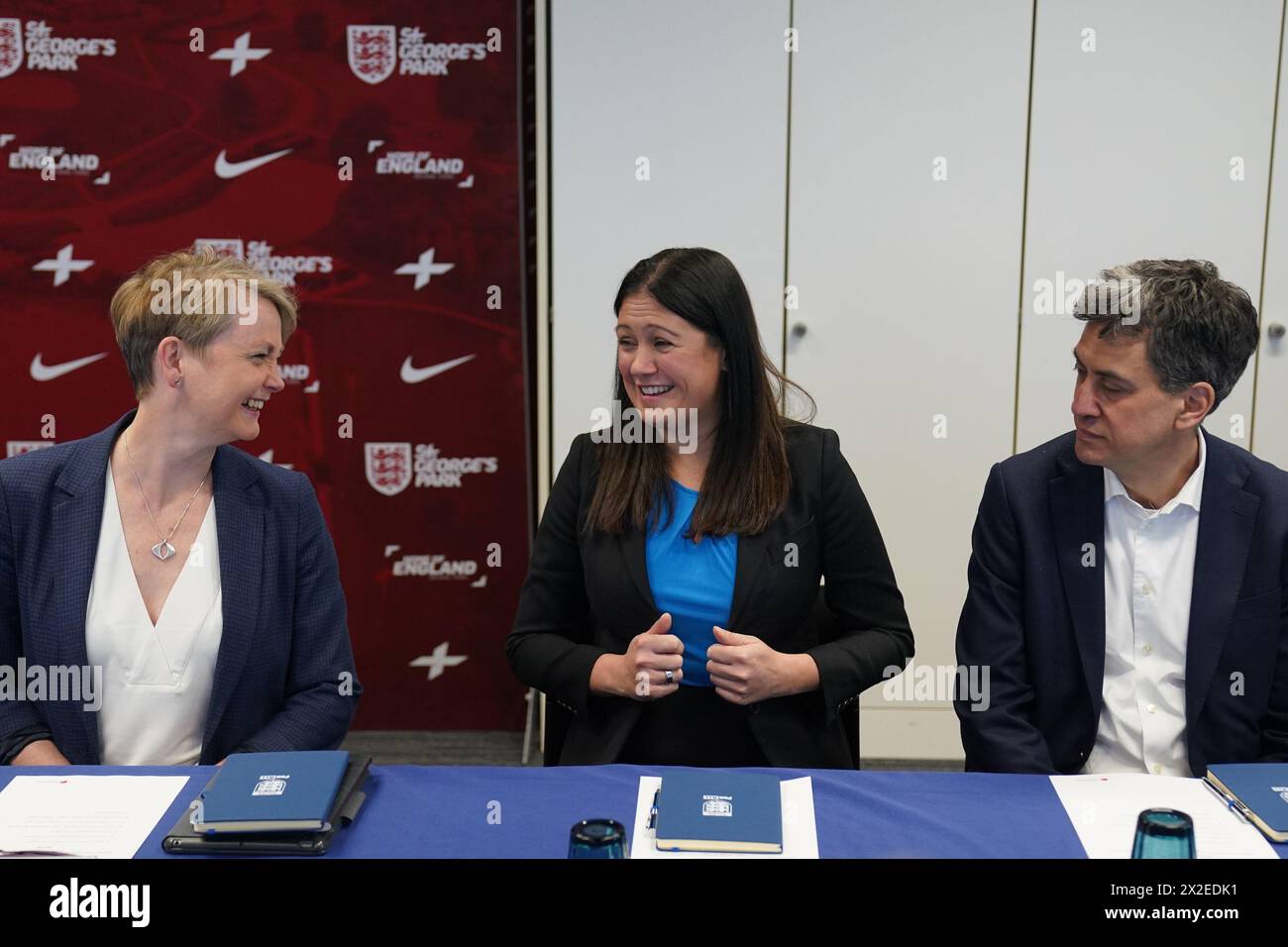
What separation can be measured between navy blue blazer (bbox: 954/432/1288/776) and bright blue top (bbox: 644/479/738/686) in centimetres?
43

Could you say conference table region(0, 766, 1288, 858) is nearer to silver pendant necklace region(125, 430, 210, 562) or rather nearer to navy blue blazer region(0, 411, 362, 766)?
navy blue blazer region(0, 411, 362, 766)

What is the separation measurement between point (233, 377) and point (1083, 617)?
4.92 ft

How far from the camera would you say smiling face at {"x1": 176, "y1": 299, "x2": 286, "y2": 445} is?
Result: 1.99 metres

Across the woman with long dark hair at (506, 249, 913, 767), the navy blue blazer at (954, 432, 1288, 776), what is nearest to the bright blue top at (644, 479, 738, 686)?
the woman with long dark hair at (506, 249, 913, 767)

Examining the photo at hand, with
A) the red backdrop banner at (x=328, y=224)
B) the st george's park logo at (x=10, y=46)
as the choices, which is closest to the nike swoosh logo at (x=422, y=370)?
the red backdrop banner at (x=328, y=224)

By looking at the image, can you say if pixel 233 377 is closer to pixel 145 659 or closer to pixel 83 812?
pixel 145 659

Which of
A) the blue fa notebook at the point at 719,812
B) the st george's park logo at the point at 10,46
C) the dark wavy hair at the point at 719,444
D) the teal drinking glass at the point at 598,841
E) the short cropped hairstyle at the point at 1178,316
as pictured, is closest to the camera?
the teal drinking glass at the point at 598,841

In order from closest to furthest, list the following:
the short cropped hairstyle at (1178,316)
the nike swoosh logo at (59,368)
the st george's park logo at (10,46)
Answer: the short cropped hairstyle at (1178,316) → the st george's park logo at (10,46) → the nike swoosh logo at (59,368)

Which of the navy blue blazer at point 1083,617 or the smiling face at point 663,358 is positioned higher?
the smiling face at point 663,358

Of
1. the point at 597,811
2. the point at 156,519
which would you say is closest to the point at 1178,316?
the point at 597,811

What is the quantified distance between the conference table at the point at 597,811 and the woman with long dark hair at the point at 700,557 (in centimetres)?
37

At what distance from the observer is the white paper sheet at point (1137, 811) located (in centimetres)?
140

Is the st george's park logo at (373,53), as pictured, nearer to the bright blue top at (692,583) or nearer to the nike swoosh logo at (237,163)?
the nike swoosh logo at (237,163)

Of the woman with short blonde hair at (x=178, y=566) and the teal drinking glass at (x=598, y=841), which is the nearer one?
the teal drinking glass at (x=598, y=841)
